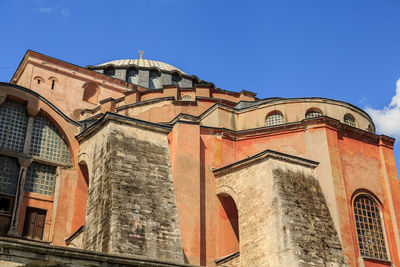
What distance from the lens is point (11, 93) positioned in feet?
58.3

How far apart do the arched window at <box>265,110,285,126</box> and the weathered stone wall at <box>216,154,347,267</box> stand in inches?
148

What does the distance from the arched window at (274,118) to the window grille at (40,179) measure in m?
8.49

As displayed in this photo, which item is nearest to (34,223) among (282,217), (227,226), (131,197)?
(131,197)

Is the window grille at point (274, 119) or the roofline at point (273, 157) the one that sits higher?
the window grille at point (274, 119)

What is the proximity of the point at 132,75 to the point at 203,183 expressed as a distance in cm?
1487

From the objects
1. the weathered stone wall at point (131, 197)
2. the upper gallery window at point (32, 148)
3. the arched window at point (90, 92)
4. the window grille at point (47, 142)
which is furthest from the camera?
the arched window at point (90, 92)

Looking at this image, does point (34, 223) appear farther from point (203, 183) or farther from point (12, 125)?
point (203, 183)

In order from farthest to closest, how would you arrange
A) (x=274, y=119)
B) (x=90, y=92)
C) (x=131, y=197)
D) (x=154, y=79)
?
(x=154, y=79) → (x=90, y=92) → (x=274, y=119) → (x=131, y=197)

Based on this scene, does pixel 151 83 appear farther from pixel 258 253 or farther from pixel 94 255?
pixel 94 255

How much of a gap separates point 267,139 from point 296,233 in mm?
5730

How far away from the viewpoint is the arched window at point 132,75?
31.1 m

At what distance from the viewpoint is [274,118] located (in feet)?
68.8

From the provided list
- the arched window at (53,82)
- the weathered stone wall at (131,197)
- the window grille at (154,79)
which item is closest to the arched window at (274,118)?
the weathered stone wall at (131,197)

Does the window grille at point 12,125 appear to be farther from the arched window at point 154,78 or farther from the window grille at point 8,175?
the arched window at point 154,78
